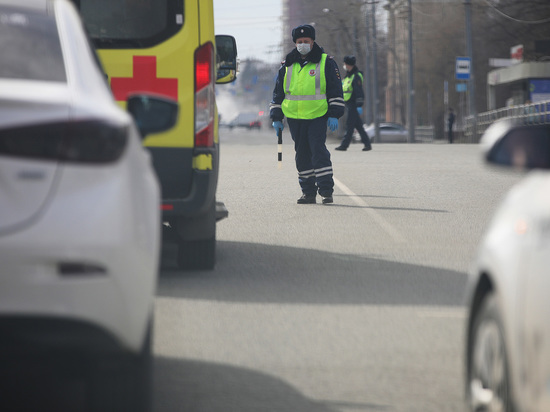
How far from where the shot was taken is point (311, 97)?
47.0 ft

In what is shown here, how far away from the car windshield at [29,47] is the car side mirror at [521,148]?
1.51m

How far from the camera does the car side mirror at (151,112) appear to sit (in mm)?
5215

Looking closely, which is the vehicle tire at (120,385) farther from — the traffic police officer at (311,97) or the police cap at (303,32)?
the police cap at (303,32)

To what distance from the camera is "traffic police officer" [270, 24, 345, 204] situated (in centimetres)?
1427

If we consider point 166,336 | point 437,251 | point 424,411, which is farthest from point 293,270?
point 424,411

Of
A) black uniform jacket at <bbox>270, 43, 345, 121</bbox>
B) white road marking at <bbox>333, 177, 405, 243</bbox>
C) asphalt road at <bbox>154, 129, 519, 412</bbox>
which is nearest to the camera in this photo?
asphalt road at <bbox>154, 129, 519, 412</bbox>

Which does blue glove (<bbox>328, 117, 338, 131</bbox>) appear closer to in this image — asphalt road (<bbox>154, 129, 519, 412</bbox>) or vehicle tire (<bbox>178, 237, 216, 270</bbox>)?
asphalt road (<bbox>154, 129, 519, 412</bbox>)

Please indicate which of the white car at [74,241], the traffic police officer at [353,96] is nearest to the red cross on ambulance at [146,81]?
the white car at [74,241]

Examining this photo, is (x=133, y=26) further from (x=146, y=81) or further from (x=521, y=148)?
(x=521, y=148)

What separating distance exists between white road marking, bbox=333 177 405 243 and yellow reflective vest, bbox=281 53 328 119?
1.25m

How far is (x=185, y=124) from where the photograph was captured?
8375 millimetres

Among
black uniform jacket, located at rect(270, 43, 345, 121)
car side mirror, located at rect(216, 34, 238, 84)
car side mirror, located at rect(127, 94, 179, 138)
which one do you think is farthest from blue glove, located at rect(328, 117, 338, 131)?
car side mirror, located at rect(127, 94, 179, 138)

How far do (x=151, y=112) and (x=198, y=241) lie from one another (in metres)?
3.85

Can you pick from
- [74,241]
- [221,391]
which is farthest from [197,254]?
[74,241]
